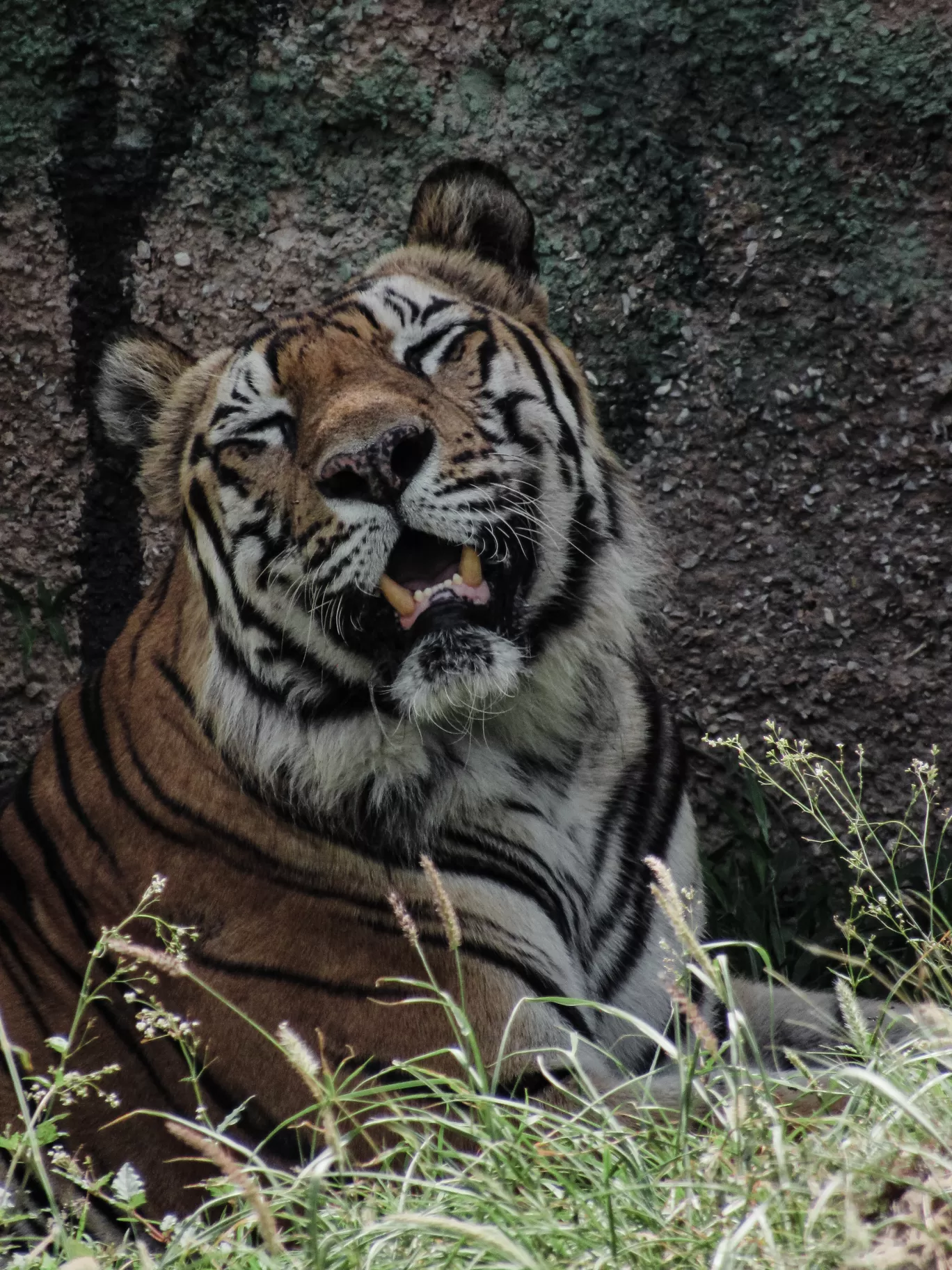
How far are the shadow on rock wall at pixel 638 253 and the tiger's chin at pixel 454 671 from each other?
128 cm

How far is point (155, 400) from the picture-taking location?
10.5 ft

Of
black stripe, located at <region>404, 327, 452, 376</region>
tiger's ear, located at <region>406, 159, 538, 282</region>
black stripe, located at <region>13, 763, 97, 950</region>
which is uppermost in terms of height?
tiger's ear, located at <region>406, 159, 538, 282</region>

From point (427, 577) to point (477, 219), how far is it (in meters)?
0.97

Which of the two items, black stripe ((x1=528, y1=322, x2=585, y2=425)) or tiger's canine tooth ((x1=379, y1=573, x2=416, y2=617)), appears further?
black stripe ((x1=528, y1=322, x2=585, y2=425))

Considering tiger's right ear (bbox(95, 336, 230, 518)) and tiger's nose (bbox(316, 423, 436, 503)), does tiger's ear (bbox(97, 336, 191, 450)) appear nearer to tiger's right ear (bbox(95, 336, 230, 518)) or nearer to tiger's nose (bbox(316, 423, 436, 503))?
tiger's right ear (bbox(95, 336, 230, 518))

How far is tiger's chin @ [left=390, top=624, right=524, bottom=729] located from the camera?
260 centimetres

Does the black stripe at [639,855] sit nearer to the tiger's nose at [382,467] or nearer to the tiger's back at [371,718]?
the tiger's back at [371,718]

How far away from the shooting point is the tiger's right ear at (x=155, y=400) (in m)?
3.18

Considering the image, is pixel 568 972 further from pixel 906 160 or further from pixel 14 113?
pixel 14 113

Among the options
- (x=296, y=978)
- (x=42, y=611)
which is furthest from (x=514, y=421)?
(x=42, y=611)

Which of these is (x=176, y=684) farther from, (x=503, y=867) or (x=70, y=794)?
(x=503, y=867)

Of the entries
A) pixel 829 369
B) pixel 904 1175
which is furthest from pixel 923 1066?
pixel 829 369

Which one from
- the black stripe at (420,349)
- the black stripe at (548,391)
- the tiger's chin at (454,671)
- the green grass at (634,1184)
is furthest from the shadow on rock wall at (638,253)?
the green grass at (634,1184)

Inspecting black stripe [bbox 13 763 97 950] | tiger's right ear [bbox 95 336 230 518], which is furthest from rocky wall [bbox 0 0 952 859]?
black stripe [bbox 13 763 97 950]
